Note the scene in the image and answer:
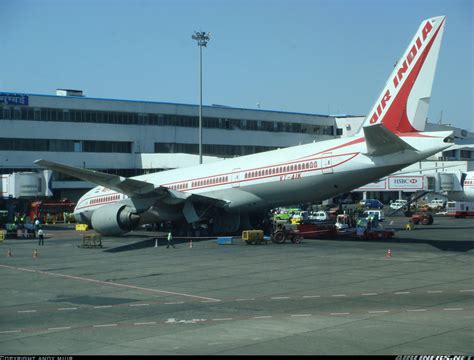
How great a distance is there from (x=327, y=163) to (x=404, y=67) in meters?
7.26

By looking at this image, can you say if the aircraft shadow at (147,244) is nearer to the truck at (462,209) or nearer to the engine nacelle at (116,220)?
the engine nacelle at (116,220)

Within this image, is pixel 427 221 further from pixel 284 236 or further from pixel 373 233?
pixel 284 236

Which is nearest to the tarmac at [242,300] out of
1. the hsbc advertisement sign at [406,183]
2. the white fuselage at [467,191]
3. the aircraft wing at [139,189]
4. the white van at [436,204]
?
the aircraft wing at [139,189]

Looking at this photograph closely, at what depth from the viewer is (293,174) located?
45406mm

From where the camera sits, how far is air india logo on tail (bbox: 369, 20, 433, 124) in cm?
4019

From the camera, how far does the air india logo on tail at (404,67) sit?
4019cm

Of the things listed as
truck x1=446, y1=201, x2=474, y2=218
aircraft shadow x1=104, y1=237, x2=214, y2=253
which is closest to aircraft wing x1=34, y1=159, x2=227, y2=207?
aircraft shadow x1=104, y1=237, x2=214, y2=253

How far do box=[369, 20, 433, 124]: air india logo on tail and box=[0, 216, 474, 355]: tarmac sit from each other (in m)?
8.18

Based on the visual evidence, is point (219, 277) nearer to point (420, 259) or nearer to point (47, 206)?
point (420, 259)

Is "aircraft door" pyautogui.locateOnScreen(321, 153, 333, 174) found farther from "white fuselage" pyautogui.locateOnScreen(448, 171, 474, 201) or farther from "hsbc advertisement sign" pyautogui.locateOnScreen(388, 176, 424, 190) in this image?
"white fuselage" pyautogui.locateOnScreen(448, 171, 474, 201)

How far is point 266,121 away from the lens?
335 feet

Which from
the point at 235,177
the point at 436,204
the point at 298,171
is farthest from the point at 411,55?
the point at 436,204

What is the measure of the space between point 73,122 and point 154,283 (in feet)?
201

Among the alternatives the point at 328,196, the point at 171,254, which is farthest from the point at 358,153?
the point at 171,254
